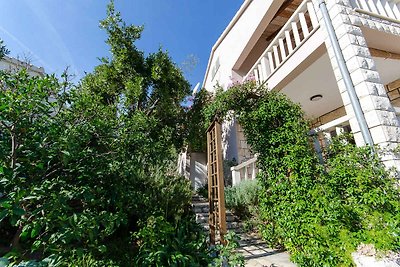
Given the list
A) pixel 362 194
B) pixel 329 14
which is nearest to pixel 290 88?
pixel 329 14

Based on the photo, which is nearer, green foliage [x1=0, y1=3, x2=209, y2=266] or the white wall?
green foliage [x1=0, y1=3, x2=209, y2=266]

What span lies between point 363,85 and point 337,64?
1.85 ft

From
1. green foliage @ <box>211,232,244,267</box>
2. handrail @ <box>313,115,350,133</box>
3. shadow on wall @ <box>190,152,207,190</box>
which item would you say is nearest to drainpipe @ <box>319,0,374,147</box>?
handrail @ <box>313,115,350,133</box>

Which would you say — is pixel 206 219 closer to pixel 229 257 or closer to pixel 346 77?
pixel 229 257

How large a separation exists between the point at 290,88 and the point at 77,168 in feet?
16.3

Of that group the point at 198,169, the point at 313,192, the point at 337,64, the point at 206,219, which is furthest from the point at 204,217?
the point at 198,169

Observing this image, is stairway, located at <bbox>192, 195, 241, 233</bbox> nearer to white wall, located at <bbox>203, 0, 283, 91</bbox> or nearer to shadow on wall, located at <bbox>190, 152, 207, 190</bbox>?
shadow on wall, located at <bbox>190, 152, 207, 190</bbox>

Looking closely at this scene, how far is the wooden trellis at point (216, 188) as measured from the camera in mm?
3403

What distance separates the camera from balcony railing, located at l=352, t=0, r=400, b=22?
3.77 m

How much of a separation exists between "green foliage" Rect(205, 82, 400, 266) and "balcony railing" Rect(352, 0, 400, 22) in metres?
2.27


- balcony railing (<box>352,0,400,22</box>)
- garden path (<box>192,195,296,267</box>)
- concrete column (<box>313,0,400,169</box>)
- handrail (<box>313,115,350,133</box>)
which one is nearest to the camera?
concrete column (<box>313,0,400,169</box>)

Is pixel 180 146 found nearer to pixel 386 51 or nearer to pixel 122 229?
pixel 122 229

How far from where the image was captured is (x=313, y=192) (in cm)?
279

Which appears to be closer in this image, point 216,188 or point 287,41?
point 216,188
